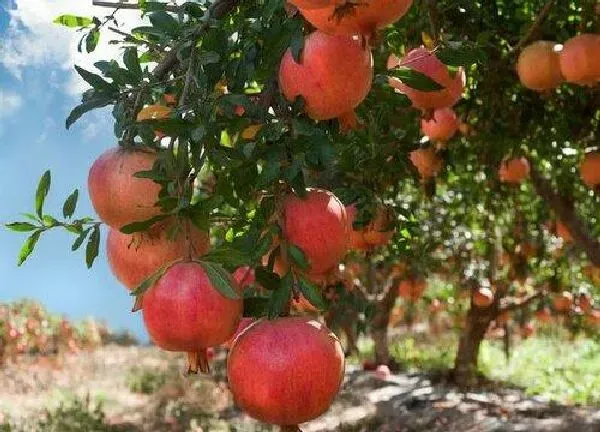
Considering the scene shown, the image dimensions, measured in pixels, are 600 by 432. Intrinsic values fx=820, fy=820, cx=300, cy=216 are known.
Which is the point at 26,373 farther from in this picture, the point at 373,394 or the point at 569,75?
the point at 569,75

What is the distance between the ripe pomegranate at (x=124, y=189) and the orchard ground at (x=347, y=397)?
595 cm

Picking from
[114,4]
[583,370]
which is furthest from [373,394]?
[114,4]

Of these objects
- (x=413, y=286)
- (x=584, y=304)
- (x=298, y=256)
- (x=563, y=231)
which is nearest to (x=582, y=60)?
(x=298, y=256)

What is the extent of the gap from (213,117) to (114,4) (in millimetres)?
736

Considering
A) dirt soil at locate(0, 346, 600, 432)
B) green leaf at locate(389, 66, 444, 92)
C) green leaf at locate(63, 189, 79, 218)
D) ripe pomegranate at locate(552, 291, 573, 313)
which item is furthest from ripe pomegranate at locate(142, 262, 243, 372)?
ripe pomegranate at locate(552, 291, 573, 313)

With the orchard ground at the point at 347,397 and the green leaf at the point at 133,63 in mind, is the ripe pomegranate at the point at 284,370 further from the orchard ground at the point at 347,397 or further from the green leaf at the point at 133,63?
the orchard ground at the point at 347,397

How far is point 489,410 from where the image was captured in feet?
26.7

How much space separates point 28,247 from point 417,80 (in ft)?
2.52

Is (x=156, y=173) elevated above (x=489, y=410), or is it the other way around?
(x=156, y=173)

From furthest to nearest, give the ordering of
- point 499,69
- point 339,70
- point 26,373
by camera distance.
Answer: point 26,373, point 499,69, point 339,70

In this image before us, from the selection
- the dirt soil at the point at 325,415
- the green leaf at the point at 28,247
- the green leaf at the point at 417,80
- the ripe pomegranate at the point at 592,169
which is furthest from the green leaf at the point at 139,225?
the dirt soil at the point at 325,415

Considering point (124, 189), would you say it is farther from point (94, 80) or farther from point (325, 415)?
point (325, 415)

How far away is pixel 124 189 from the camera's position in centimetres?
120

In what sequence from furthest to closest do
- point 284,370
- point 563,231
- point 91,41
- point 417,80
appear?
point 563,231, point 91,41, point 417,80, point 284,370
